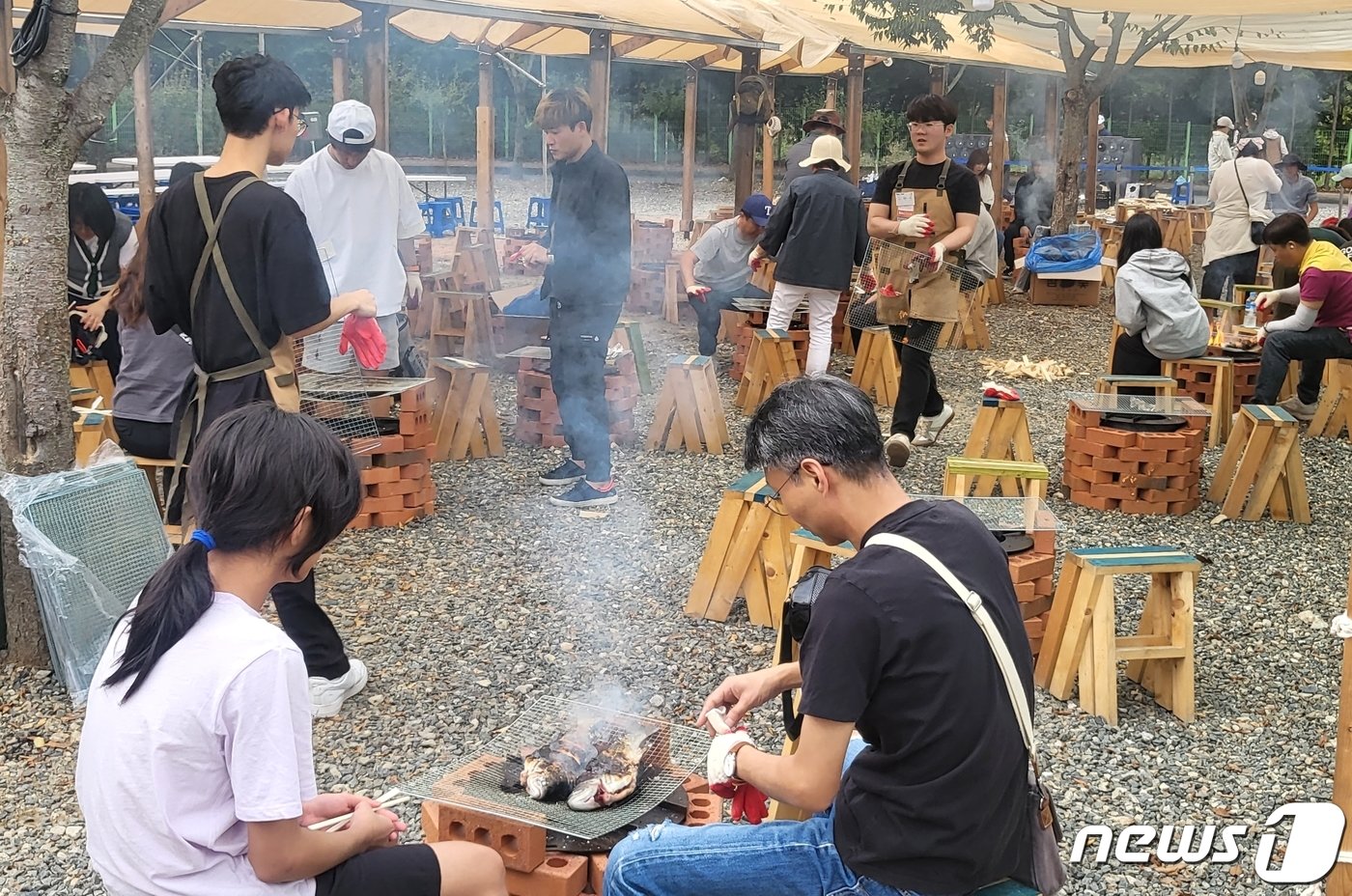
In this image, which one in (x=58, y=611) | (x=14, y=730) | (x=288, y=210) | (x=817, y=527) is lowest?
(x=14, y=730)

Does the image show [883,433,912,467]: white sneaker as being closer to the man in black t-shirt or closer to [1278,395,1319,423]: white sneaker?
[1278,395,1319,423]: white sneaker

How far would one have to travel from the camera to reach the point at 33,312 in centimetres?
397

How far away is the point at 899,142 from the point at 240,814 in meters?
30.1

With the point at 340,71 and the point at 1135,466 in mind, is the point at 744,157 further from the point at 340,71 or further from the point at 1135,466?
the point at 1135,466

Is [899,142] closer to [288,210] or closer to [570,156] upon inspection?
[570,156]

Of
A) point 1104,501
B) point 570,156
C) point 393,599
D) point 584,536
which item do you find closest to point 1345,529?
point 1104,501

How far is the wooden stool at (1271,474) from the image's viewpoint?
618 centimetres

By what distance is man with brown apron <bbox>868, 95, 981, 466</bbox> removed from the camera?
6.53m

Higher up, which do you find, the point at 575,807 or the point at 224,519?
the point at 224,519

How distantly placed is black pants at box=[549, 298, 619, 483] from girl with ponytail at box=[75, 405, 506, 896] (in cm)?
392

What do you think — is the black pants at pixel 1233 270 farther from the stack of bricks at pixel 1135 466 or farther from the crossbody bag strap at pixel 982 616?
the crossbody bag strap at pixel 982 616

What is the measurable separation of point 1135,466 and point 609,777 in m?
4.37

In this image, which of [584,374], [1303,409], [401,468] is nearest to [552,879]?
[401,468]

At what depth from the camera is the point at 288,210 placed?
346 centimetres
